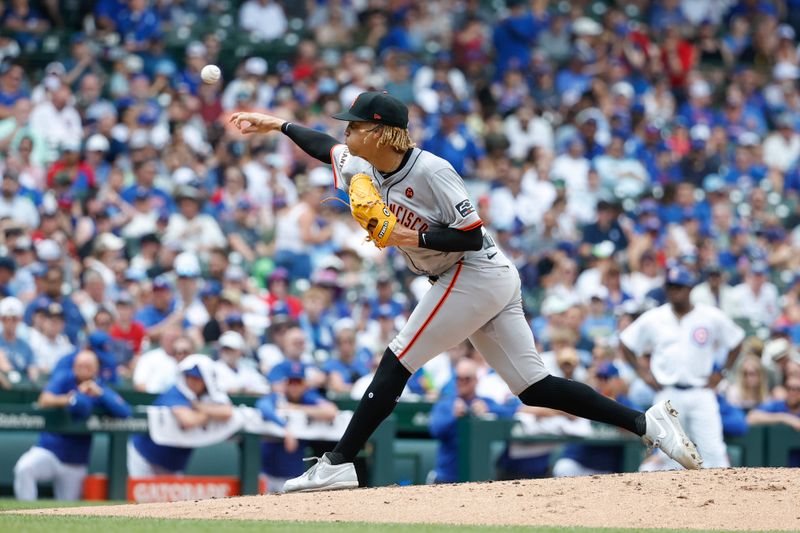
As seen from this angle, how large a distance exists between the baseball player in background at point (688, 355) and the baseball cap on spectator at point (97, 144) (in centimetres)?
581

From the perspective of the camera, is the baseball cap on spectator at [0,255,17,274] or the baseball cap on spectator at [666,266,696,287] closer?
the baseball cap on spectator at [666,266,696,287]

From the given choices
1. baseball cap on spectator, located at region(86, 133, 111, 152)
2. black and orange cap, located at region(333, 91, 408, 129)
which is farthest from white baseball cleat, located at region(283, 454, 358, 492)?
baseball cap on spectator, located at region(86, 133, 111, 152)

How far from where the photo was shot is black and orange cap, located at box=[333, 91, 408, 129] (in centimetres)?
562

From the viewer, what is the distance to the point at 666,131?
16500mm

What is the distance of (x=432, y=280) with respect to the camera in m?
5.96

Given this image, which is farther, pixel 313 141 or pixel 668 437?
pixel 313 141

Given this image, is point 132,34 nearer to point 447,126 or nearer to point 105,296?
point 447,126

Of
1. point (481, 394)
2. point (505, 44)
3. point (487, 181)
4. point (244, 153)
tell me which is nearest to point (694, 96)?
point (505, 44)

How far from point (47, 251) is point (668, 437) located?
6701 millimetres

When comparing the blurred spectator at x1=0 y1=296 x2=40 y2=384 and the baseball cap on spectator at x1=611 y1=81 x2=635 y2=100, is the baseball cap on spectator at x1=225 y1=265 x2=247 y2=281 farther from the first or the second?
the baseball cap on spectator at x1=611 y1=81 x2=635 y2=100

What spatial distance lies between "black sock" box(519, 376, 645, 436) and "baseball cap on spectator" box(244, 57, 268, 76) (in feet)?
29.6

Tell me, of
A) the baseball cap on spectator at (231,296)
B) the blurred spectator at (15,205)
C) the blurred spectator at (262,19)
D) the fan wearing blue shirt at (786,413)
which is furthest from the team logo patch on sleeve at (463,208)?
the blurred spectator at (262,19)

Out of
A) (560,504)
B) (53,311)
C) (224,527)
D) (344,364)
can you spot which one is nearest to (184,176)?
(53,311)

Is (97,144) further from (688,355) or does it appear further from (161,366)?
(688,355)
